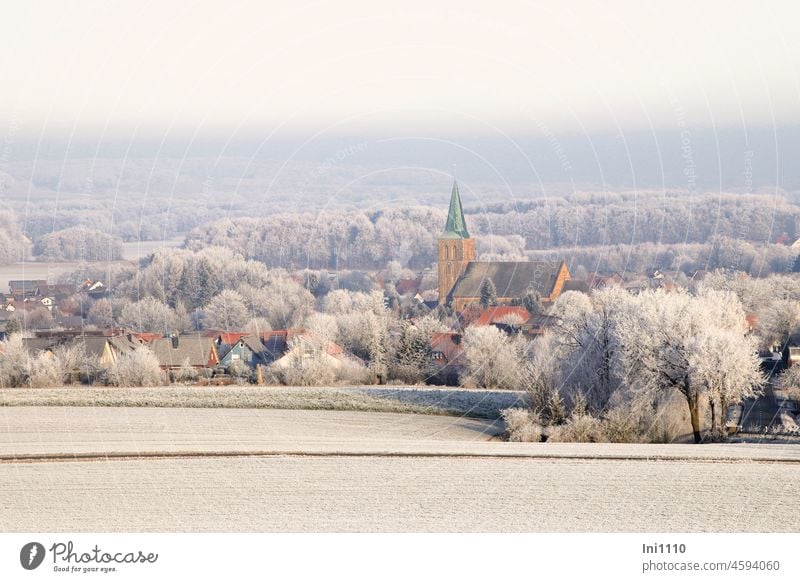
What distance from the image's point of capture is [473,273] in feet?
283

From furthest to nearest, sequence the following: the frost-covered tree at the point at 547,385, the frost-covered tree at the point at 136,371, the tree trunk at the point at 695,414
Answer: the frost-covered tree at the point at 136,371 < the frost-covered tree at the point at 547,385 < the tree trunk at the point at 695,414

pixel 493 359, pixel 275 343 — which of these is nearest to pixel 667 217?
pixel 493 359

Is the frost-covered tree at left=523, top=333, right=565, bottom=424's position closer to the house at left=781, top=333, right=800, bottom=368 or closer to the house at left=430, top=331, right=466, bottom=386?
the house at left=430, top=331, right=466, bottom=386

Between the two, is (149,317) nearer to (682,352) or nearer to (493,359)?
(493,359)

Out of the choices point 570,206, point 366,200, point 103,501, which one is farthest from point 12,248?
point 570,206

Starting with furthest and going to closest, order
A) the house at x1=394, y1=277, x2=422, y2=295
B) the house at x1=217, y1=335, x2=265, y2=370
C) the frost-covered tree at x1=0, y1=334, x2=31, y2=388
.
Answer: the house at x1=394, y1=277, x2=422, y2=295
the house at x1=217, y1=335, x2=265, y2=370
the frost-covered tree at x1=0, y1=334, x2=31, y2=388

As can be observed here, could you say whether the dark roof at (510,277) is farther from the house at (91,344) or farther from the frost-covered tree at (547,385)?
the frost-covered tree at (547,385)

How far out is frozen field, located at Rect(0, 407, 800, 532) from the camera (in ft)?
53.7

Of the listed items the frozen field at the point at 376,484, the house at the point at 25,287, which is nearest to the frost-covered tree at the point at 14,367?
the house at the point at 25,287

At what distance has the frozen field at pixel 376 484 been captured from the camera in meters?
16.4

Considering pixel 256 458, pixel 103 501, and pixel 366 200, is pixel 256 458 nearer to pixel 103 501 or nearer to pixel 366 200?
pixel 103 501

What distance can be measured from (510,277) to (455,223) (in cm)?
640

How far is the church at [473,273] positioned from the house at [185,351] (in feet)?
94.3

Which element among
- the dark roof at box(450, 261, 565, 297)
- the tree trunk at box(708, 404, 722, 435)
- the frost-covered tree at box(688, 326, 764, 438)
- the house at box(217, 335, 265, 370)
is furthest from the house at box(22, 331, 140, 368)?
the dark roof at box(450, 261, 565, 297)
